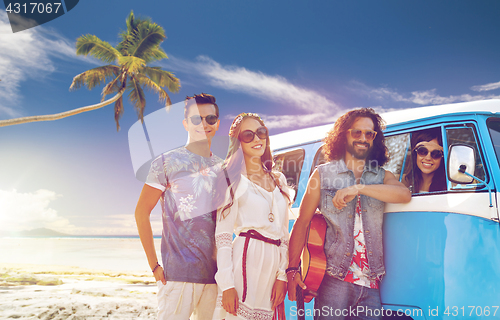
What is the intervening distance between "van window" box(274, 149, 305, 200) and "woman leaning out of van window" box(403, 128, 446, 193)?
152 cm

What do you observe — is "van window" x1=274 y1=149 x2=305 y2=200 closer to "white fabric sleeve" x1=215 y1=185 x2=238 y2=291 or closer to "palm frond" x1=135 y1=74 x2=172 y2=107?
"white fabric sleeve" x1=215 y1=185 x2=238 y2=291

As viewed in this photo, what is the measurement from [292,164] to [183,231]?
2.18m

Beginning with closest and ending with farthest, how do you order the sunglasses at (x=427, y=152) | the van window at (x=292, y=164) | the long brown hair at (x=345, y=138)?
the sunglasses at (x=427, y=152), the long brown hair at (x=345, y=138), the van window at (x=292, y=164)

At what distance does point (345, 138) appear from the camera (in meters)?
3.22

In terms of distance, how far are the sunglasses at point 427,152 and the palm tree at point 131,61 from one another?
19514 millimetres

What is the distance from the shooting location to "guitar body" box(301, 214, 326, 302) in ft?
9.58

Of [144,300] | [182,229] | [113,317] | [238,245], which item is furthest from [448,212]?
[144,300]

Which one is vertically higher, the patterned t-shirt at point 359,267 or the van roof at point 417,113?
the van roof at point 417,113

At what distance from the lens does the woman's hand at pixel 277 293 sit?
2719 mm

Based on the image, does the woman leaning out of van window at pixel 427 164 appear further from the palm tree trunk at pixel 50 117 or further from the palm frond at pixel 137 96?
the palm frond at pixel 137 96

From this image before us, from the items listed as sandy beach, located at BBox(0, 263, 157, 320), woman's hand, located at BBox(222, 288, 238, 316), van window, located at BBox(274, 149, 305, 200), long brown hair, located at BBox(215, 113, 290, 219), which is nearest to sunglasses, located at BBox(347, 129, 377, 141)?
long brown hair, located at BBox(215, 113, 290, 219)

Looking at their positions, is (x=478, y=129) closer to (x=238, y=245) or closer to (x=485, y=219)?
(x=485, y=219)

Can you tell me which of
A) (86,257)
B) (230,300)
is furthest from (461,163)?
(86,257)

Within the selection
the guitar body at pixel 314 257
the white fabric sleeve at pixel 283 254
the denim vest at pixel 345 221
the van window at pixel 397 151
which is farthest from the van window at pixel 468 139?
the white fabric sleeve at pixel 283 254
